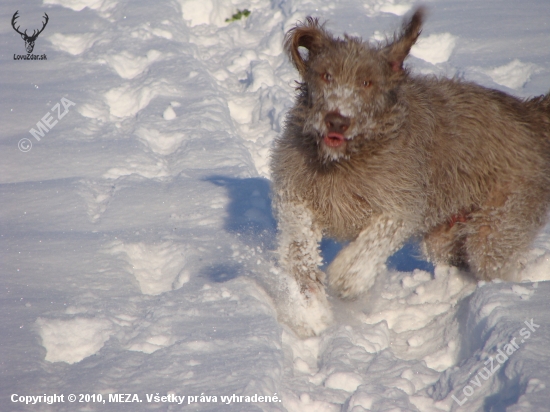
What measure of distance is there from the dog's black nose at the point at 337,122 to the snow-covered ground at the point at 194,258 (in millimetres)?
1225

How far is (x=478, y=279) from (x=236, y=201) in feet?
7.34

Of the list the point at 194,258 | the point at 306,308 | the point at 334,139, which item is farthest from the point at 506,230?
the point at 194,258

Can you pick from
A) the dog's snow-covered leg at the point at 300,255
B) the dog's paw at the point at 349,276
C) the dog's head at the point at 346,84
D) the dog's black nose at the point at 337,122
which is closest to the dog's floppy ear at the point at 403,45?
the dog's head at the point at 346,84

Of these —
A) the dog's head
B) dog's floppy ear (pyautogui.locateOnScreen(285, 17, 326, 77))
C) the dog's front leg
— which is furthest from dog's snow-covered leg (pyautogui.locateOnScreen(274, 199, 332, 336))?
dog's floppy ear (pyautogui.locateOnScreen(285, 17, 326, 77))

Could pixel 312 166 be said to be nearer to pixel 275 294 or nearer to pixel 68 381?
pixel 275 294

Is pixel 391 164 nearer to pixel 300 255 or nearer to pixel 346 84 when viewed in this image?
pixel 346 84

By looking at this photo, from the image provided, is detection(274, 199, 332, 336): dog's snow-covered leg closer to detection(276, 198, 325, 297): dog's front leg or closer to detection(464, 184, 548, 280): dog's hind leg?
detection(276, 198, 325, 297): dog's front leg

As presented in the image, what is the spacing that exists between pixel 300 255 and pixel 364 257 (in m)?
0.46

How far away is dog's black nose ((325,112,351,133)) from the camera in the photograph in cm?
364

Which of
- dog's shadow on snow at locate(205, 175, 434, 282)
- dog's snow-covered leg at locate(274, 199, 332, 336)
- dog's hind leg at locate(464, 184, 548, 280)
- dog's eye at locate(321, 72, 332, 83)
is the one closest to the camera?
dog's eye at locate(321, 72, 332, 83)

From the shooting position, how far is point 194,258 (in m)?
4.21

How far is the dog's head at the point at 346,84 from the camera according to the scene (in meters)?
3.69

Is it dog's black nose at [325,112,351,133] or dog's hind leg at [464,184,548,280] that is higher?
dog's black nose at [325,112,351,133]

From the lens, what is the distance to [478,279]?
425 centimetres
